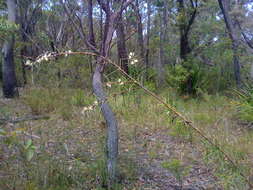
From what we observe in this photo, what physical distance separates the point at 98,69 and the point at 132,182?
3.70ft

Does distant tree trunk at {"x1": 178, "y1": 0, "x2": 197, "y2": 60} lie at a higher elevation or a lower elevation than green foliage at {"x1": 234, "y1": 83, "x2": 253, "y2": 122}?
higher

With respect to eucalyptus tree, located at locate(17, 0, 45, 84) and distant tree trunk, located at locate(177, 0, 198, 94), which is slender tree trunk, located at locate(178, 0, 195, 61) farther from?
eucalyptus tree, located at locate(17, 0, 45, 84)

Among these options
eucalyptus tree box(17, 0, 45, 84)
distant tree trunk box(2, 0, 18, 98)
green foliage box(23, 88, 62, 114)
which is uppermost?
eucalyptus tree box(17, 0, 45, 84)

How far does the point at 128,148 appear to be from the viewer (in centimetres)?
381

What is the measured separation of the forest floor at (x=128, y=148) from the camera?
2.56 m

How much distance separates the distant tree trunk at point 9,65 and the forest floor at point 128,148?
3.09 feet

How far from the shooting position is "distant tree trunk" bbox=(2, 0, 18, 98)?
7230mm

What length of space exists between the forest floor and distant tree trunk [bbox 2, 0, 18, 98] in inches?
37.0

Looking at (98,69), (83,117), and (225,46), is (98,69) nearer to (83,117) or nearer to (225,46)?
(83,117)

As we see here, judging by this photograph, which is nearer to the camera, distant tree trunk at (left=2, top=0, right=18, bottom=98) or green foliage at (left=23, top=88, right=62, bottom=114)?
green foliage at (left=23, top=88, right=62, bottom=114)

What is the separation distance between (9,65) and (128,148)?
16.3ft

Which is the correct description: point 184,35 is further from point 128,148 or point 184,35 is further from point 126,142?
point 128,148

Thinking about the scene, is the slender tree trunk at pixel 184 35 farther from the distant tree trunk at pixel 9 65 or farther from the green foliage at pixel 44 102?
the distant tree trunk at pixel 9 65

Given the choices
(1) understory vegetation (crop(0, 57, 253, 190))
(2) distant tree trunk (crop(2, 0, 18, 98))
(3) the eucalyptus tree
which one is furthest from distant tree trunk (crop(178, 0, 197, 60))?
(3) the eucalyptus tree
